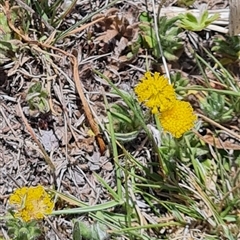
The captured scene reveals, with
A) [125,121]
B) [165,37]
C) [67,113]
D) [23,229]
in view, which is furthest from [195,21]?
[23,229]

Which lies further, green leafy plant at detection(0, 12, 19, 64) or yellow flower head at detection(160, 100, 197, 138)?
green leafy plant at detection(0, 12, 19, 64)

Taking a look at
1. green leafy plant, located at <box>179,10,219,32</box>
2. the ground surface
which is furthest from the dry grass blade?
green leafy plant, located at <box>179,10,219,32</box>

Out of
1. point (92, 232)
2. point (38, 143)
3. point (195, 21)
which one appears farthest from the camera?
point (195, 21)

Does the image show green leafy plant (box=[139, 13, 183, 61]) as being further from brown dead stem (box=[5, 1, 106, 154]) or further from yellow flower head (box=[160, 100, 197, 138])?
yellow flower head (box=[160, 100, 197, 138])

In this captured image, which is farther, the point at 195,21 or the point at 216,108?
the point at 195,21

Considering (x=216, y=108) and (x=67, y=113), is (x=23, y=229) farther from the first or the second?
(x=216, y=108)

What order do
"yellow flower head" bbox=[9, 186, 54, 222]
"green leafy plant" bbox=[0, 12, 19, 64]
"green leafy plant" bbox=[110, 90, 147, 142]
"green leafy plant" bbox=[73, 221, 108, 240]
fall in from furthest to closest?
"green leafy plant" bbox=[0, 12, 19, 64] < "green leafy plant" bbox=[110, 90, 147, 142] < "green leafy plant" bbox=[73, 221, 108, 240] < "yellow flower head" bbox=[9, 186, 54, 222]

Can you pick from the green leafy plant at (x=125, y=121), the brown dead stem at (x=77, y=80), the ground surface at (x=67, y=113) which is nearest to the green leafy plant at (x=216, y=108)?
the ground surface at (x=67, y=113)

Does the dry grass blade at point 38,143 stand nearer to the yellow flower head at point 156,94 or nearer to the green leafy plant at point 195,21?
the yellow flower head at point 156,94
